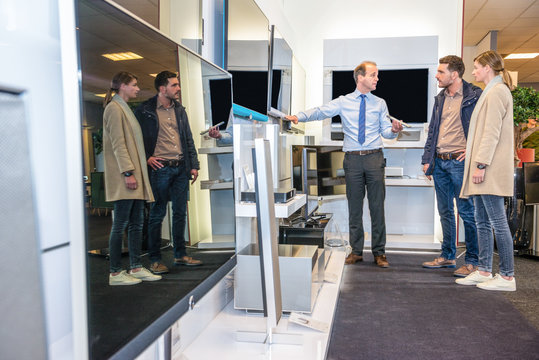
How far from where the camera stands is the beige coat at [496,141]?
2.84 meters

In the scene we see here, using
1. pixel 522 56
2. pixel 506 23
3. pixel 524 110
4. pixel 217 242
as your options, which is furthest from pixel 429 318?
pixel 522 56

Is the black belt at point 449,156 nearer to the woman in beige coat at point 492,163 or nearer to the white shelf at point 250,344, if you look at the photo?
the woman in beige coat at point 492,163

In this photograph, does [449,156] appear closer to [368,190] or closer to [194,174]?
[368,190]

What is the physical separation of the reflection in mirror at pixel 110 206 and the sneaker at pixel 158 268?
0.02m

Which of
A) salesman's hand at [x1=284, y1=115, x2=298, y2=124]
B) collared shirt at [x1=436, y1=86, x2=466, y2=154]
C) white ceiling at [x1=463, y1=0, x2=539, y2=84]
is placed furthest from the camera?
white ceiling at [x1=463, y1=0, x2=539, y2=84]

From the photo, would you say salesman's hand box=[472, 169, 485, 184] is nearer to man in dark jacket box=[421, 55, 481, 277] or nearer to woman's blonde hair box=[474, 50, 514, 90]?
man in dark jacket box=[421, 55, 481, 277]

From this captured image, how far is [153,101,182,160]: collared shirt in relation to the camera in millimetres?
1178

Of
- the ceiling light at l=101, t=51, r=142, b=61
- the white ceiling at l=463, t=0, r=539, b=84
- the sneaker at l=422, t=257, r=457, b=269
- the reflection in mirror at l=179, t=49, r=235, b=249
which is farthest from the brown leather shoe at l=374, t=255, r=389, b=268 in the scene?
the white ceiling at l=463, t=0, r=539, b=84

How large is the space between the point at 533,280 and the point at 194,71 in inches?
118

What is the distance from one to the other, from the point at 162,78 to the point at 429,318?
2.00m

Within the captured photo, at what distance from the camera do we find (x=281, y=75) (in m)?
3.11

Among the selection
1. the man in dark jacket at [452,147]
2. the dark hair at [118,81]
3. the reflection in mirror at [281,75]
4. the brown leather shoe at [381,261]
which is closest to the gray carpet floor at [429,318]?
the brown leather shoe at [381,261]

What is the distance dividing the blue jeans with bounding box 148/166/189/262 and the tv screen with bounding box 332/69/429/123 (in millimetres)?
3520

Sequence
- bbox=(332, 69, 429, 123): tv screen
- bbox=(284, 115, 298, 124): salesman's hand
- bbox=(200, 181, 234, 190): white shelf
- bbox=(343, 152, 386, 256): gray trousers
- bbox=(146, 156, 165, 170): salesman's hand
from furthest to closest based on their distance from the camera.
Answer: bbox=(332, 69, 429, 123): tv screen < bbox=(343, 152, 386, 256): gray trousers < bbox=(284, 115, 298, 124): salesman's hand < bbox=(200, 181, 234, 190): white shelf < bbox=(146, 156, 165, 170): salesman's hand
